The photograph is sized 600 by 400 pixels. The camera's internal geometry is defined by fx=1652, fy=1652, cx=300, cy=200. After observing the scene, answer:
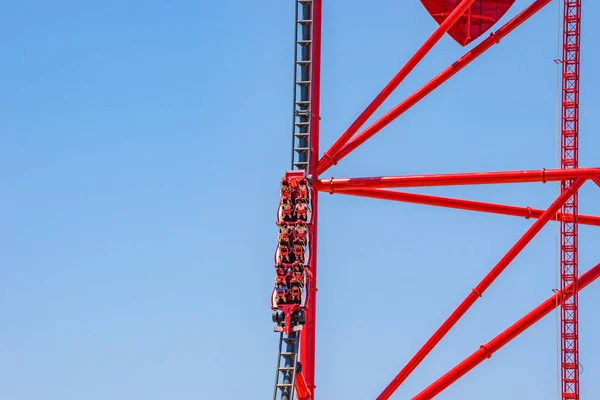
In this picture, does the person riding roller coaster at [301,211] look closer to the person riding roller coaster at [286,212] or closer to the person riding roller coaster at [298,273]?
the person riding roller coaster at [286,212]

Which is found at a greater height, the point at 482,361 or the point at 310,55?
the point at 310,55

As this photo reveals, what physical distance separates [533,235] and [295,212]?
259 inches

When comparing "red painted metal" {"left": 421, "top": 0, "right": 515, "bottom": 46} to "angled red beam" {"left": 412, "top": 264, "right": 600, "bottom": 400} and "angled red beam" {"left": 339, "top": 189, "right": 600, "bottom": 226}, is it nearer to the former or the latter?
"angled red beam" {"left": 339, "top": 189, "right": 600, "bottom": 226}

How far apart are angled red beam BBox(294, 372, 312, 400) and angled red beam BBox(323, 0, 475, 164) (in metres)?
6.36

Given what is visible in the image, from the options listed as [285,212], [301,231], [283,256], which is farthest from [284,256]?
[285,212]

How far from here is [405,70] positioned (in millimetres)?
43312

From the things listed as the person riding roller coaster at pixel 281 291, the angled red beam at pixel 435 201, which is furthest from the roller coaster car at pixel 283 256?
the angled red beam at pixel 435 201

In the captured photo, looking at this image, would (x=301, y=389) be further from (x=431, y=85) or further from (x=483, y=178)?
(x=431, y=85)

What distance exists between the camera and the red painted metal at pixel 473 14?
4944cm

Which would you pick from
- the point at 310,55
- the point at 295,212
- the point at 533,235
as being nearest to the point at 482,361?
the point at 533,235

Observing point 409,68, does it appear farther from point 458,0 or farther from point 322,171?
point 458,0

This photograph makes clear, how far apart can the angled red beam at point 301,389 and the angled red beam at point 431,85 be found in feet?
18.5

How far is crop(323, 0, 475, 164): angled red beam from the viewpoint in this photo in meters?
43.2

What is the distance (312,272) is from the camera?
4453 cm
